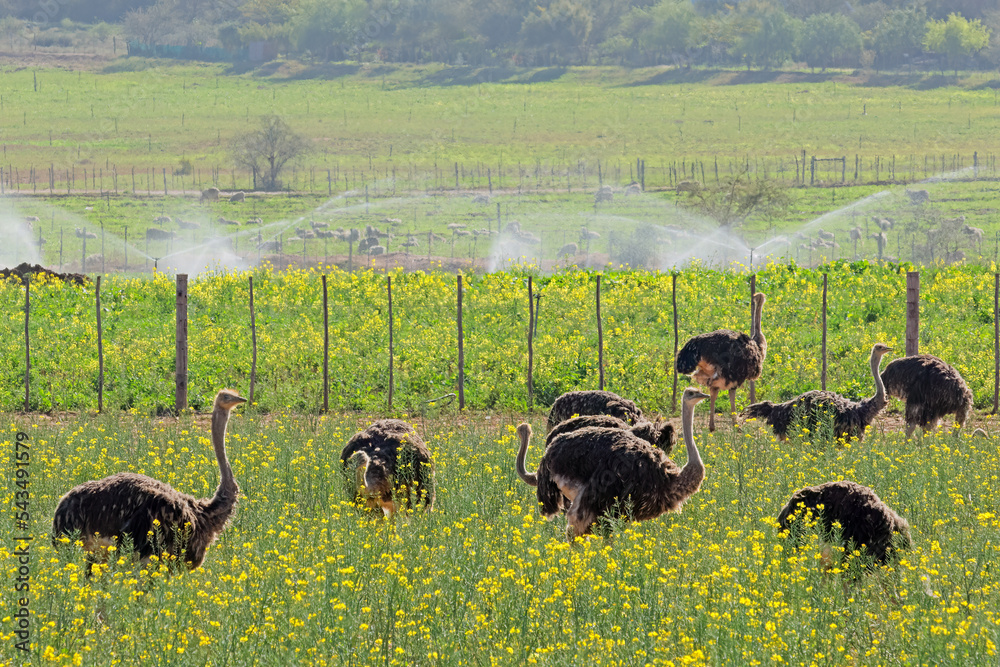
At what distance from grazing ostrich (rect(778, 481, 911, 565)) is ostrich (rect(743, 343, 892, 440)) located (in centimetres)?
525

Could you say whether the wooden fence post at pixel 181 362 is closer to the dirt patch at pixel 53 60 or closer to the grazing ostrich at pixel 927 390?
the grazing ostrich at pixel 927 390

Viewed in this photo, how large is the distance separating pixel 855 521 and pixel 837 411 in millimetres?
5893

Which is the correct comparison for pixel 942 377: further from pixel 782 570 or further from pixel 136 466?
pixel 136 466

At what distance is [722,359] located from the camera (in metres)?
17.9

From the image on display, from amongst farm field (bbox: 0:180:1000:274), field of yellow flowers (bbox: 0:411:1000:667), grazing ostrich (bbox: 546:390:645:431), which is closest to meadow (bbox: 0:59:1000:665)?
field of yellow flowers (bbox: 0:411:1000:667)

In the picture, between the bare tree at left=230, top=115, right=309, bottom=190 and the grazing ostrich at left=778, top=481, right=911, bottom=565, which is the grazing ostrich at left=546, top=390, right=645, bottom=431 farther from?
the bare tree at left=230, top=115, right=309, bottom=190

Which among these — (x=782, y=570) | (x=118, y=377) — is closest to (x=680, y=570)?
(x=782, y=570)

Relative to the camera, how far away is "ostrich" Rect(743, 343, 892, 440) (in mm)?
15430

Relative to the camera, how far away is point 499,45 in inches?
6447

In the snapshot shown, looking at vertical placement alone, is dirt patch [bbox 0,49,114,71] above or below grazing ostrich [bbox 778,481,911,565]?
above

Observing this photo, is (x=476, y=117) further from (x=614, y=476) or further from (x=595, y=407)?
(x=614, y=476)
